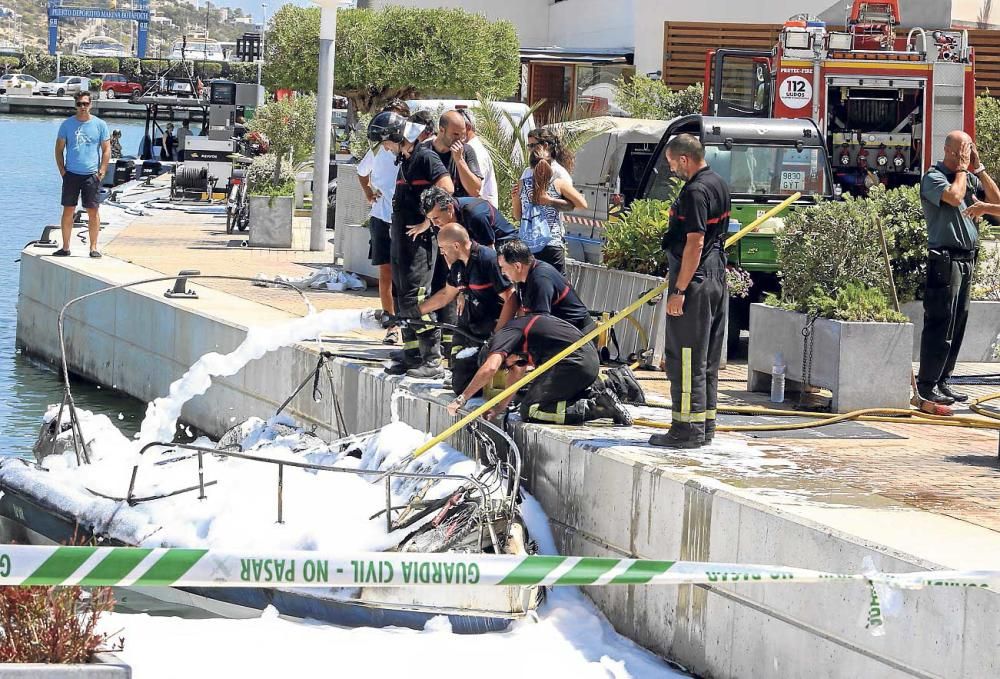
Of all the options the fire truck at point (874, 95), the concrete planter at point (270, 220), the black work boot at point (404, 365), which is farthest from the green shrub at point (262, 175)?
the black work boot at point (404, 365)

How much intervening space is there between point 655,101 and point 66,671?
90.8ft

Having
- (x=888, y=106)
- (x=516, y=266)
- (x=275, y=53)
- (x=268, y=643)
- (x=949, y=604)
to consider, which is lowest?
(x=268, y=643)

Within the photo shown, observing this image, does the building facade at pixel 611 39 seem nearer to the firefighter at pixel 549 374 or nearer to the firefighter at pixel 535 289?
the firefighter at pixel 535 289

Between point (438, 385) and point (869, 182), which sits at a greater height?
point (869, 182)

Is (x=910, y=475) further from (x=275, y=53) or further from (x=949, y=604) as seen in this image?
(x=275, y=53)

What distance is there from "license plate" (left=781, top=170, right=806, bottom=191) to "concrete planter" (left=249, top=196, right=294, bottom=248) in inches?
308

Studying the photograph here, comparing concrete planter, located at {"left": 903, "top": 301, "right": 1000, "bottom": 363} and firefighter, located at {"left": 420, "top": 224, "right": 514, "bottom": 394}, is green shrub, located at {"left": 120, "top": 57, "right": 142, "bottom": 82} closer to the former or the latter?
concrete planter, located at {"left": 903, "top": 301, "right": 1000, "bottom": 363}

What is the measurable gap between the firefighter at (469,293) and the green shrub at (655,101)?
19.7m

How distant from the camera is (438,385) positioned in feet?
34.6

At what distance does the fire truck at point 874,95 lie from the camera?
17.5 metres

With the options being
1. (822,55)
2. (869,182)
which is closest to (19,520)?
(869,182)

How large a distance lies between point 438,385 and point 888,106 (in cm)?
928

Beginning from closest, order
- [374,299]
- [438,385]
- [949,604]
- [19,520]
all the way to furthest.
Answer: [949,604] < [19,520] < [438,385] < [374,299]

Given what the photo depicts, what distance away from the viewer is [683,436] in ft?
28.2
